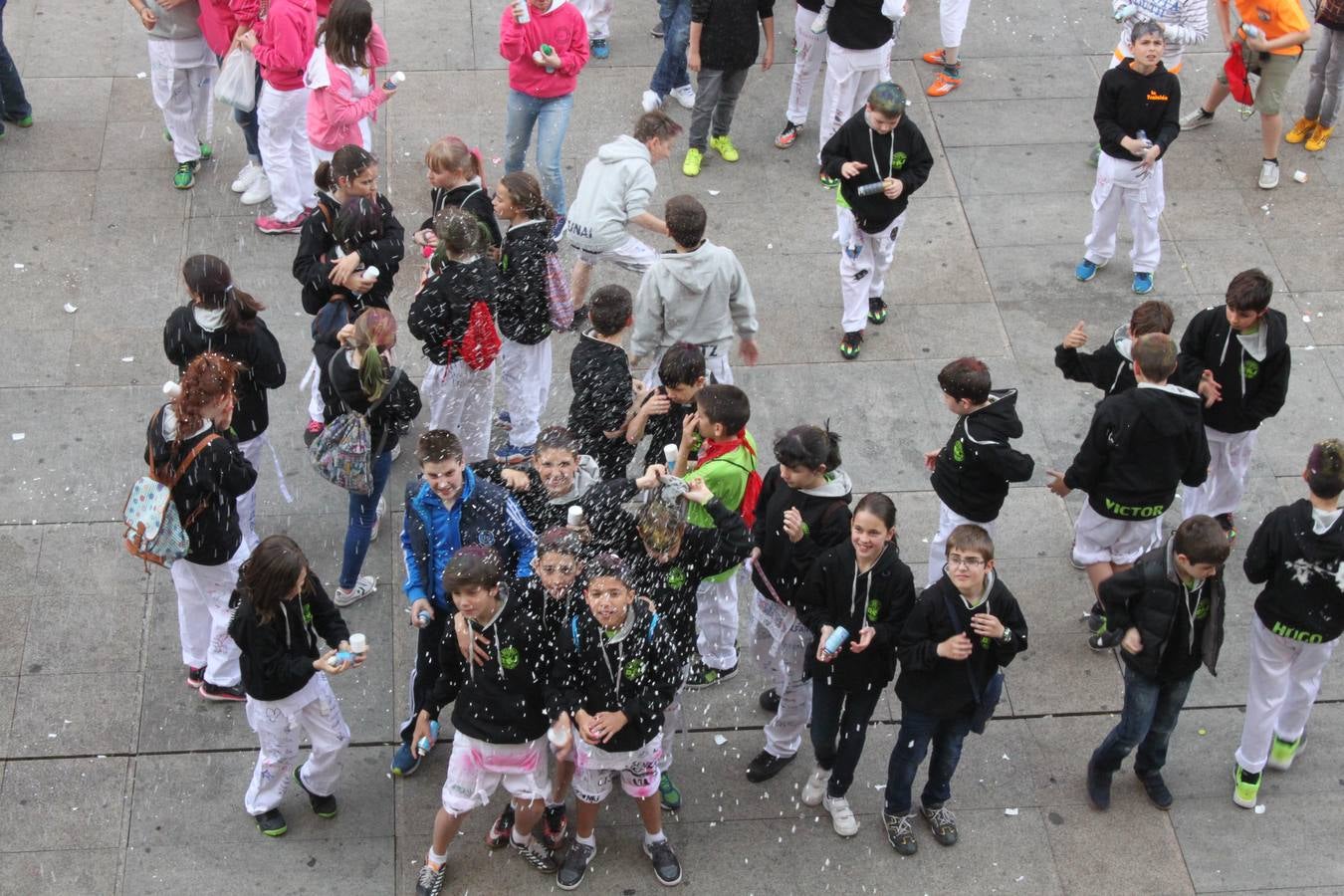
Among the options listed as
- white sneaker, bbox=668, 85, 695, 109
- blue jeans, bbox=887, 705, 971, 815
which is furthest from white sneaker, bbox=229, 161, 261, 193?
blue jeans, bbox=887, 705, 971, 815

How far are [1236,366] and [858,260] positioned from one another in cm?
223

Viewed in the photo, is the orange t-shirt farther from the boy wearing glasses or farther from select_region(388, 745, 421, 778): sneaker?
select_region(388, 745, 421, 778): sneaker

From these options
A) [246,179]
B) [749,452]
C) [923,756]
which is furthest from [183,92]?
[923,756]

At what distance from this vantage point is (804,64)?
10023 millimetres

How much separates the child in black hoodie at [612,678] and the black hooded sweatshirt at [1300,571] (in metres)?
2.41

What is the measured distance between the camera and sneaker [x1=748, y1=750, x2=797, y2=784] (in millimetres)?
6418

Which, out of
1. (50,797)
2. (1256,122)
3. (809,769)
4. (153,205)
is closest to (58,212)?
(153,205)

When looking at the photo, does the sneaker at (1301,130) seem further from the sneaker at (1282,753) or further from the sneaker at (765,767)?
the sneaker at (765,767)

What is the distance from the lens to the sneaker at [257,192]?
9.49 m

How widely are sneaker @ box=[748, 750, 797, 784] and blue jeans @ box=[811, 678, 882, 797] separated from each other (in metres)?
0.24

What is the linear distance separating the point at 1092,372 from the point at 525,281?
9.03 ft

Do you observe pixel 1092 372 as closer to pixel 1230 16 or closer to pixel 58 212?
pixel 1230 16

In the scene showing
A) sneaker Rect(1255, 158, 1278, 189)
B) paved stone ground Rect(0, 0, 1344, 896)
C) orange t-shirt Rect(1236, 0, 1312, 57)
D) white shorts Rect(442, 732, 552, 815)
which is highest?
orange t-shirt Rect(1236, 0, 1312, 57)

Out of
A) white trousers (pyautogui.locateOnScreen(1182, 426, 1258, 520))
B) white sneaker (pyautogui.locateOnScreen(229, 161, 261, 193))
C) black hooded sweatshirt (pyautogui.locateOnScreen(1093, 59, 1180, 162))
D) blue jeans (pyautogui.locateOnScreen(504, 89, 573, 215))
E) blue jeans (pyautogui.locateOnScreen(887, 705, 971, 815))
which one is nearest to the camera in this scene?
blue jeans (pyautogui.locateOnScreen(887, 705, 971, 815))
